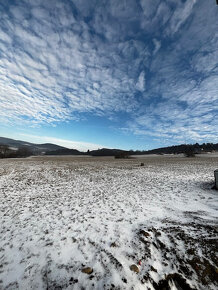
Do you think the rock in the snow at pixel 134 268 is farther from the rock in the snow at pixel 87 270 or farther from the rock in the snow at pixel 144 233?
the rock in the snow at pixel 144 233

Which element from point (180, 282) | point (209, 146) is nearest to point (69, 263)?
point (180, 282)

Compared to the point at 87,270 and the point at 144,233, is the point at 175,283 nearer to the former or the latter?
the point at 144,233

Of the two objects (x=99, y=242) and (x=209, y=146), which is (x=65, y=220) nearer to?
(x=99, y=242)

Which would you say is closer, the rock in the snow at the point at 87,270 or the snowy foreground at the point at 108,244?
the snowy foreground at the point at 108,244

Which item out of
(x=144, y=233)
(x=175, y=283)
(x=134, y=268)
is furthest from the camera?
(x=144, y=233)

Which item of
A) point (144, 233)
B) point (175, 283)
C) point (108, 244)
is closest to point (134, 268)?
point (175, 283)

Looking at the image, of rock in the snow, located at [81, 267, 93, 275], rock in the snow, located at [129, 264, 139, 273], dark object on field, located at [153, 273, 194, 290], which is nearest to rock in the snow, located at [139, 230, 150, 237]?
rock in the snow, located at [129, 264, 139, 273]

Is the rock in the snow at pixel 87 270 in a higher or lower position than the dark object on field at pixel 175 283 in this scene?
lower

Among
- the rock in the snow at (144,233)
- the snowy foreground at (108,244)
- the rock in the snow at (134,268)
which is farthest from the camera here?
the rock in the snow at (144,233)

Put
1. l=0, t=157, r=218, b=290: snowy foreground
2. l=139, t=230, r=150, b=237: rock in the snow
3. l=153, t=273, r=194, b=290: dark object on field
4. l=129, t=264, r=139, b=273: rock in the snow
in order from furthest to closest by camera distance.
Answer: l=139, t=230, r=150, b=237: rock in the snow, l=129, t=264, r=139, b=273: rock in the snow, l=0, t=157, r=218, b=290: snowy foreground, l=153, t=273, r=194, b=290: dark object on field

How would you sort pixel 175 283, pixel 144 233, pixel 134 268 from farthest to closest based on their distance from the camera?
pixel 144 233
pixel 134 268
pixel 175 283

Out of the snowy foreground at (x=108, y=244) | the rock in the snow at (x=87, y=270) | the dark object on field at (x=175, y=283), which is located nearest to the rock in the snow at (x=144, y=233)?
the snowy foreground at (x=108, y=244)

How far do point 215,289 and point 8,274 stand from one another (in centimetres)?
474

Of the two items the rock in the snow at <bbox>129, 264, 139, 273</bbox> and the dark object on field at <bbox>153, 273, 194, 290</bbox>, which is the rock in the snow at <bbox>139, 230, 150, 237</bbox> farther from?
the dark object on field at <bbox>153, 273, 194, 290</bbox>
